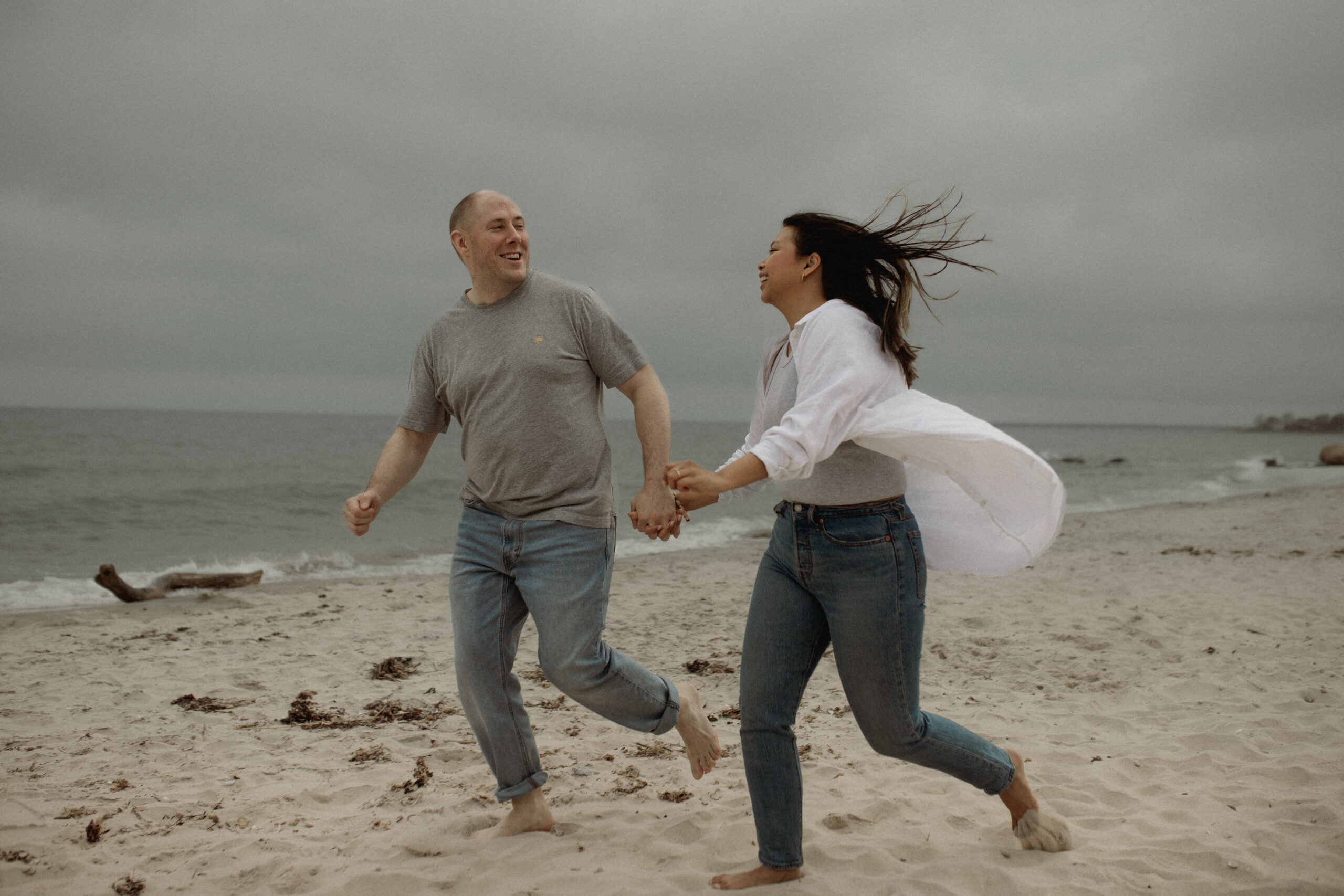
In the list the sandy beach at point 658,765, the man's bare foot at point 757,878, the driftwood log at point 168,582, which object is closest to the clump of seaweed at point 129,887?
the sandy beach at point 658,765

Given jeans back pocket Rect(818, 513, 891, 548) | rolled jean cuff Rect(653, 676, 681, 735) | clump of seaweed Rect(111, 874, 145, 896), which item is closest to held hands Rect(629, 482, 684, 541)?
jeans back pocket Rect(818, 513, 891, 548)

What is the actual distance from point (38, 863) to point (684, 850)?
2281mm

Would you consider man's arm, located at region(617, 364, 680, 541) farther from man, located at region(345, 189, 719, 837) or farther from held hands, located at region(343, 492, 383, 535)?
held hands, located at region(343, 492, 383, 535)

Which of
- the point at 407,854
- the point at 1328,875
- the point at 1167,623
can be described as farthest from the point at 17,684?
the point at 1167,623

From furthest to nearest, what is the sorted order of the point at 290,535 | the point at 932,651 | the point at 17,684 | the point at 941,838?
the point at 290,535 → the point at 932,651 → the point at 17,684 → the point at 941,838

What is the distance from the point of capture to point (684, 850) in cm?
320

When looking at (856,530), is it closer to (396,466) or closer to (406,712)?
(396,466)

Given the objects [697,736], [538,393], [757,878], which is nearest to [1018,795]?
[757,878]

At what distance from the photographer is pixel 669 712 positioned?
10.5 feet

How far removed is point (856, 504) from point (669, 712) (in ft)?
3.92

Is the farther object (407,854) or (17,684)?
(17,684)

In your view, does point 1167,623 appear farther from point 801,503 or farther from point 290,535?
point 290,535

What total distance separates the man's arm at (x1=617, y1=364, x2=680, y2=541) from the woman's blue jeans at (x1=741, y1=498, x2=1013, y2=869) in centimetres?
36

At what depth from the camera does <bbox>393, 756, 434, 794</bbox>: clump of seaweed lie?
151 inches
